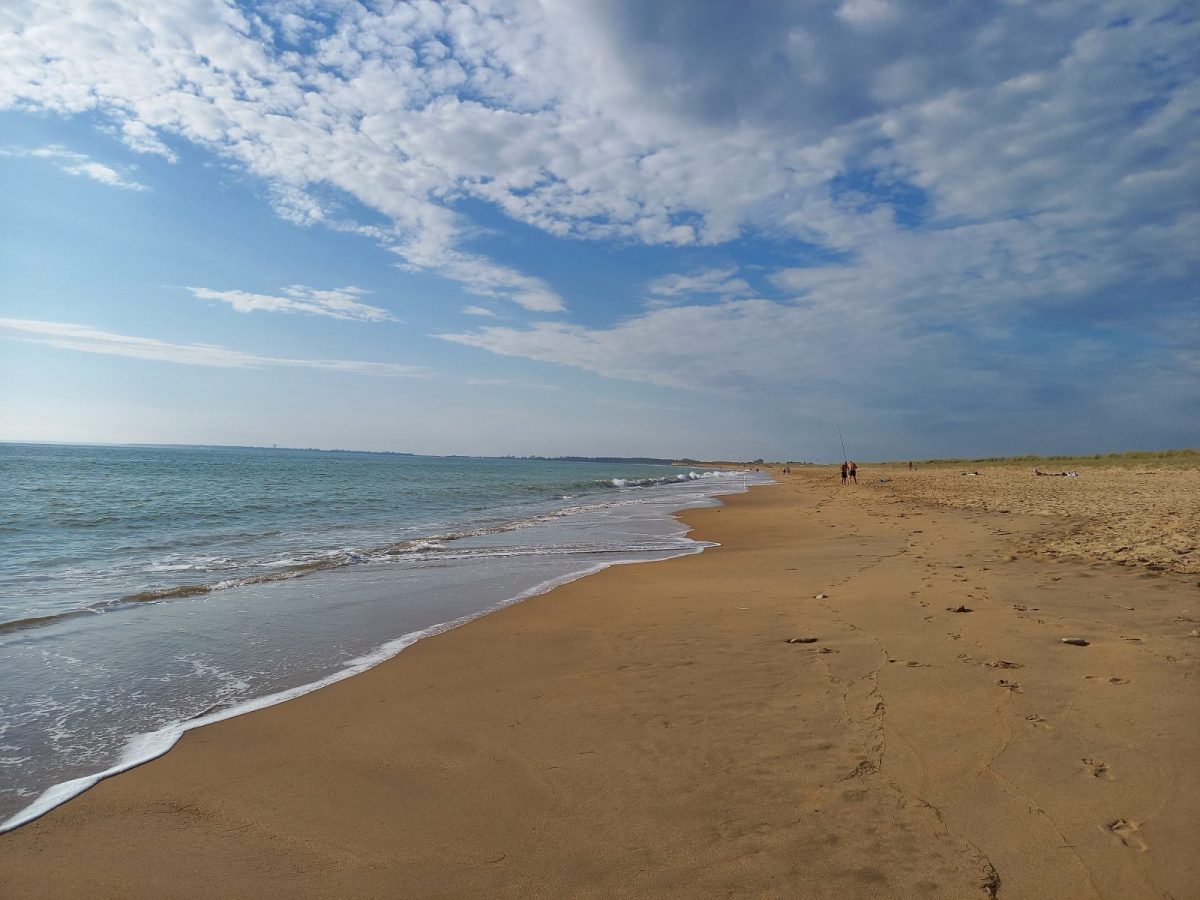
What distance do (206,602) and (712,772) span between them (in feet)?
29.8

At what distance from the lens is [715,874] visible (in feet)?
9.54

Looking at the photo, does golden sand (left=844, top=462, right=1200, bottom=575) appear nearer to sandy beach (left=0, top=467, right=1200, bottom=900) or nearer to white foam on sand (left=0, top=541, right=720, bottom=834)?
sandy beach (left=0, top=467, right=1200, bottom=900)

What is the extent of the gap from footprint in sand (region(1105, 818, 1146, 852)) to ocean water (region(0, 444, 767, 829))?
20.1 ft

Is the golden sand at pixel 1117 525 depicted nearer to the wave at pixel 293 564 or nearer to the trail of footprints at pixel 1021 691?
the trail of footprints at pixel 1021 691

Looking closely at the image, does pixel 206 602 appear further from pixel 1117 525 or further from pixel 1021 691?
pixel 1117 525

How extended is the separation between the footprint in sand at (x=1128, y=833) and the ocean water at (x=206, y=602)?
6.13 metres

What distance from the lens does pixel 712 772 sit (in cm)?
387

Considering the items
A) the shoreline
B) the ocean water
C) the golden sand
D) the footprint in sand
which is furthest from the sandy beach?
the golden sand

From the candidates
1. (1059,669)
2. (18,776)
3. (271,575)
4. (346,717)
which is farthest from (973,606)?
(271,575)

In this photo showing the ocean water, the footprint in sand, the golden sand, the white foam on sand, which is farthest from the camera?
the golden sand

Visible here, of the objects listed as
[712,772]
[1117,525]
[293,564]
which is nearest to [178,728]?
[712,772]

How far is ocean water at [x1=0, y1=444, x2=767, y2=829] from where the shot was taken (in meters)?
5.14

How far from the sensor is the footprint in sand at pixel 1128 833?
287 centimetres

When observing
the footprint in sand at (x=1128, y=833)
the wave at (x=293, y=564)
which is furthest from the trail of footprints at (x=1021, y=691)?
the wave at (x=293, y=564)
